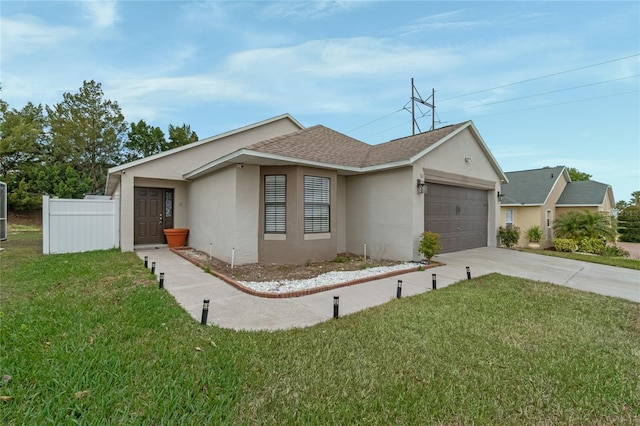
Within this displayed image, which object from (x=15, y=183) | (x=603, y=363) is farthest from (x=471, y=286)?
(x=15, y=183)

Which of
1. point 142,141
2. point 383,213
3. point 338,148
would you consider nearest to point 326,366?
point 383,213

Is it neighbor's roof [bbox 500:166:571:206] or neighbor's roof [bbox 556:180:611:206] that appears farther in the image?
neighbor's roof [bbox 556:180:611:206]

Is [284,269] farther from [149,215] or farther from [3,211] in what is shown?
[3,211]

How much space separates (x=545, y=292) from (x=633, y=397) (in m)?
3.75

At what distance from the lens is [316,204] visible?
8.95 meters

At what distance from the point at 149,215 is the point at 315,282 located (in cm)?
953

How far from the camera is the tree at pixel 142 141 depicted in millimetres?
30250

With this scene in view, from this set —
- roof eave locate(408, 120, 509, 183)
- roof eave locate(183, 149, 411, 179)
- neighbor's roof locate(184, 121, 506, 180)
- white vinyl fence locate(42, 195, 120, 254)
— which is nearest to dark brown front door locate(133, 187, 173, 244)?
white vinyl fence locate(42, 195, 120, 254)

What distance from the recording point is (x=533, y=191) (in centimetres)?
1895

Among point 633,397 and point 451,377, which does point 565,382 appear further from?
point 451,377

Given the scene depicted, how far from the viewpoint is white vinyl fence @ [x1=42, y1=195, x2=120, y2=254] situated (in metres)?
9.77

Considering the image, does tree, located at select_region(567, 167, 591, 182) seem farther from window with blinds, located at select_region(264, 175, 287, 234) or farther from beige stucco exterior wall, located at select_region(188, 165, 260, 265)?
beige stucco exterior wall, located at select_region(188, 165, 260, 265)

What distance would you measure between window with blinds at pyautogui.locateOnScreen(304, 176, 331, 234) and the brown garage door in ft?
11.5

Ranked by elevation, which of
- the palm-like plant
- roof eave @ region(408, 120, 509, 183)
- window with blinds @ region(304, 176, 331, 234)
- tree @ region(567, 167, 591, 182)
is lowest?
the palm-like plant
